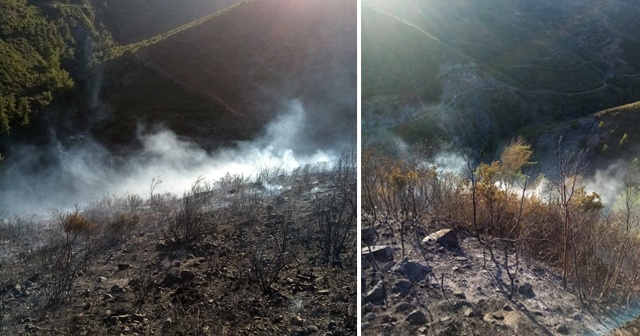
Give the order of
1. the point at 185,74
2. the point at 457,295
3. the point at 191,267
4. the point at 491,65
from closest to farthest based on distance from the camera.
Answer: the point at 457,295
the point at 191,267
the point at 185,74
the point at 491,65

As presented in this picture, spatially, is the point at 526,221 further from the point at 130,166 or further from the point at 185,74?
the point at 185,74

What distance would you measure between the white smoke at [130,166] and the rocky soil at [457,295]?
2545 millimetres

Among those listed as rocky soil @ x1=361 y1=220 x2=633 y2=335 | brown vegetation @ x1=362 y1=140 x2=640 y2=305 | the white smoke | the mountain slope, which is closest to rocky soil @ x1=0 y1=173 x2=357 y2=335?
rocky soil @ x1=361 y1=220 x2=633 y2=335

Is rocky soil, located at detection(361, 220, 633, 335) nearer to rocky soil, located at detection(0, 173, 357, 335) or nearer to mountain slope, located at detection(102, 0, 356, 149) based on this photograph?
rocky soil, located at detection(0, 173, 357, 335)

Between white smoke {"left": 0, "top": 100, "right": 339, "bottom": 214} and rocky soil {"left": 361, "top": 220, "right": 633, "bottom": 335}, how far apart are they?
8.35ft

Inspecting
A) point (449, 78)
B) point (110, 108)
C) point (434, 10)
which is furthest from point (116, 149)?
point (434, 10)

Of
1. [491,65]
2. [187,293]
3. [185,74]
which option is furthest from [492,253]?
[491,65]

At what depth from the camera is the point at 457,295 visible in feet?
6.19

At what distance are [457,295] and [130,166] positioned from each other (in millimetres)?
5563

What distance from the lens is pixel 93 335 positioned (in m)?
1.93

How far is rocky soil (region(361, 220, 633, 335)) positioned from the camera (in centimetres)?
169

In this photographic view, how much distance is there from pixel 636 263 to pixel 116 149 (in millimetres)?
6984

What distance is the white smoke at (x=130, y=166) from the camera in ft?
15.9

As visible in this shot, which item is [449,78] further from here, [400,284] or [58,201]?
[400,284]
